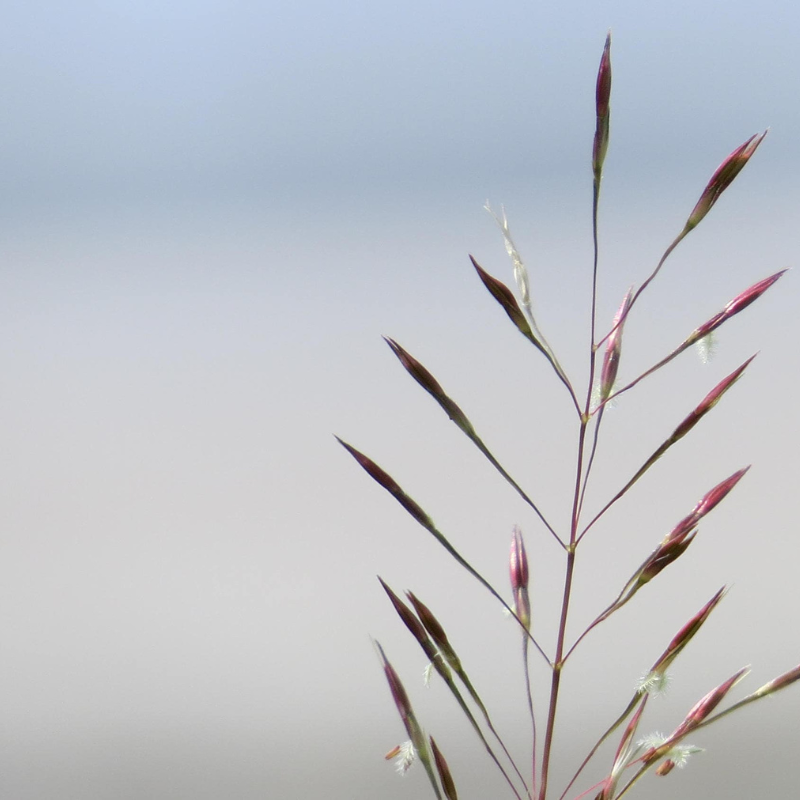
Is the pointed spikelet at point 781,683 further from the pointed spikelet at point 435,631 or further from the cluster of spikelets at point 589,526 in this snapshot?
the pointed spikelet at point 435,631

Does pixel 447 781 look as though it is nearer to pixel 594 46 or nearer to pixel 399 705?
pixel 399 705

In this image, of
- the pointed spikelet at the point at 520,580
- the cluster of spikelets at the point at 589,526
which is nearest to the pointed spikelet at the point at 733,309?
the cluster of spikelets at the point at 589,526

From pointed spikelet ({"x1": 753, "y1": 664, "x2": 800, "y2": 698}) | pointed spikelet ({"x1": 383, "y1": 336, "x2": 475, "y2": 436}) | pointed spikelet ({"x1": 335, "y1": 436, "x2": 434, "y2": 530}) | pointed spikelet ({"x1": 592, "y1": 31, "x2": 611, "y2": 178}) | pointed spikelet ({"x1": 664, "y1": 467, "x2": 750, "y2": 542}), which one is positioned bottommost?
pointed spikelet ({"x1": 753, "y1": 664, "x2": 800, "y2": 698})

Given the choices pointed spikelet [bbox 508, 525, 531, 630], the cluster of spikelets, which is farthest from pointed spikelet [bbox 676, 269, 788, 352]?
pointed spikelet [bbox 508, 525, 531, 630]

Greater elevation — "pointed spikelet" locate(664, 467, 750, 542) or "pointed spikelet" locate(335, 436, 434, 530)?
"pointed spikelet" locate(335, 436, 434, 530)

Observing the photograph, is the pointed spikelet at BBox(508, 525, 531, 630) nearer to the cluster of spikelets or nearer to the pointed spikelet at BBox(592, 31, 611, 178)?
the cluster of spikelets

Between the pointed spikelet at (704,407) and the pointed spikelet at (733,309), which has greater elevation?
the pointed spikelet at (733,309)

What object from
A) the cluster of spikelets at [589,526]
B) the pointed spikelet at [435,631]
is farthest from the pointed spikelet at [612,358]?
the pointed spikelet at [435,631]

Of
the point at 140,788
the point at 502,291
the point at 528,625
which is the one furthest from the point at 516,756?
the point at 502,291

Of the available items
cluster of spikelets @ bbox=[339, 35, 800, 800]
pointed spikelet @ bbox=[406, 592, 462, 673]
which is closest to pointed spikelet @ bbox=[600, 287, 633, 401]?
cluster of spikelets @ bbox=[339, 35, 800, 800]

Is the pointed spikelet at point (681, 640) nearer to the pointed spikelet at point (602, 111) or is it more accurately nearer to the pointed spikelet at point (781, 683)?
the pointed spikelet at point (781, 683)

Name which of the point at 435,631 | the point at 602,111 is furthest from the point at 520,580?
the point at 602,111

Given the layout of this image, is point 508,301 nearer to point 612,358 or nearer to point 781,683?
point 612,358

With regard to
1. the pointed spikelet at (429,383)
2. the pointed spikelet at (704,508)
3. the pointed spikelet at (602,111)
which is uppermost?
the pointed spikelet at (602,111)
